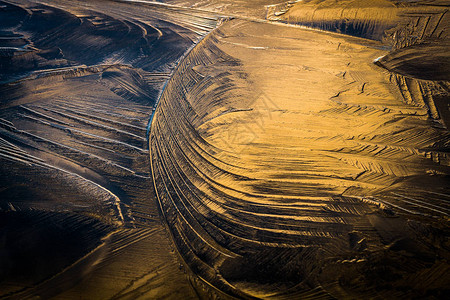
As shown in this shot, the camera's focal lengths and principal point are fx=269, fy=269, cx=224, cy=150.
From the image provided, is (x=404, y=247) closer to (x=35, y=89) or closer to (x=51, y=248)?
(x=51, y=248)

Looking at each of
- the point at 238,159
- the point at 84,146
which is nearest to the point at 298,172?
the point at 238,159

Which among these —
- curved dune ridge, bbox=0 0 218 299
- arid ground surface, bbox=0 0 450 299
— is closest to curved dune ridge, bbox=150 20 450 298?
arid ground surface, bbox=0 0 450 299

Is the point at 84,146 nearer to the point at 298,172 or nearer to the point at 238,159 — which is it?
the point at 238,159

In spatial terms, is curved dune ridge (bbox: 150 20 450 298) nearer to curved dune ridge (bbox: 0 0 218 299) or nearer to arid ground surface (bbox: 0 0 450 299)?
arid ground surface (bbox: 0 0 450 299)

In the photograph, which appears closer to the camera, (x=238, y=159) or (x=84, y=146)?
(x=238, y=159)

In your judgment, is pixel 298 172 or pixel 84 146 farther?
pixel 84 146

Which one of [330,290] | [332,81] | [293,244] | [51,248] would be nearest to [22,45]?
[51,248]
